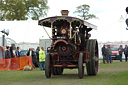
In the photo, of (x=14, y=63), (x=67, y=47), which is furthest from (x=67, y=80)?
(x=14, y=63)

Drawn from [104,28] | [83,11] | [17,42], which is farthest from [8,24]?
[83,11]

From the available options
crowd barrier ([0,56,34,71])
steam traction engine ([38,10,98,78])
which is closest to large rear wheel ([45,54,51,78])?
steam traction engine ([38,10,98,78])

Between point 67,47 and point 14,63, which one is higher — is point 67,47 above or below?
above

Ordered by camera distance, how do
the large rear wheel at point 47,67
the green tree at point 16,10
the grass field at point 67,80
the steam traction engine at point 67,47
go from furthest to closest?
the green tree at point 16,10 < the large rear wheel at point 47,67 < the steam traction engine at point 67,47 < the grass field at point 67,80

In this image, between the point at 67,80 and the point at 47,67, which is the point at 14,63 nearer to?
the point at 47,67

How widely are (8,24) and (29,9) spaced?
26131 mm

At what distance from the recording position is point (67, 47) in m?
15.8

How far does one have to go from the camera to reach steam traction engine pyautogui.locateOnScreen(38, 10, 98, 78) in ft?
51.5

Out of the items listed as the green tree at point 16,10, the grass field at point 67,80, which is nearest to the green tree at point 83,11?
the green tree at point 16,10

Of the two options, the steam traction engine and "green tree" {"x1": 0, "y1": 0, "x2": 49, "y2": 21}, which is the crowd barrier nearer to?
the steam traction engine

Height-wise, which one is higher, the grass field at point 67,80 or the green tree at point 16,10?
the green tree at point 16,10

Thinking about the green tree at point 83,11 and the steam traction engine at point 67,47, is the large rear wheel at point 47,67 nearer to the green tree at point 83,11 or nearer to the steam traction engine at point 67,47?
the steam traction engine at point 67,47

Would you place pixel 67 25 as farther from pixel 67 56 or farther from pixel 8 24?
pixel 8 24

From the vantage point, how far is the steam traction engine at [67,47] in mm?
15695
